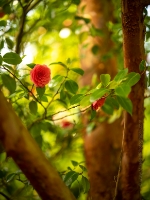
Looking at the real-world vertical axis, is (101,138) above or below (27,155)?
below

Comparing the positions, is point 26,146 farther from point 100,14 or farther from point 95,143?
point 100,14

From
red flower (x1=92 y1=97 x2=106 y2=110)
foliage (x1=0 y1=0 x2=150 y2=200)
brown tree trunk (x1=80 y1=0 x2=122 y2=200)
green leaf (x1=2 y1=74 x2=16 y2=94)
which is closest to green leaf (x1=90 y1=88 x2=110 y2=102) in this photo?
foliage (x1=0 y1=0 x2=150 y2=200)

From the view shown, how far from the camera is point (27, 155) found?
1.77 feet

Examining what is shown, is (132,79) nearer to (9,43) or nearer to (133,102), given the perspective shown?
(133,102)

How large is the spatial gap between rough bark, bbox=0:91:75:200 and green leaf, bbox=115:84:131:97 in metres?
0.20

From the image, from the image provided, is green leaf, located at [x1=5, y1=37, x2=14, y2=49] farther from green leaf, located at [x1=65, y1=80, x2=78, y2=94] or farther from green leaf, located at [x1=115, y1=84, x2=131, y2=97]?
green leaf, located at [x1=115, y1=84, x2=131, y2=97]

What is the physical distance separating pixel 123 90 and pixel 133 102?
0.65 feet

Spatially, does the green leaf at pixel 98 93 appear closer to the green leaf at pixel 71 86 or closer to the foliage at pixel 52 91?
the foliage at pixel 52 91

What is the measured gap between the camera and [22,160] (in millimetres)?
542

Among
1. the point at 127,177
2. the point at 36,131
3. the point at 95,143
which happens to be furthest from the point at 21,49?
the point at 127,177

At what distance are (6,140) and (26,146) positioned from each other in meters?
0.04

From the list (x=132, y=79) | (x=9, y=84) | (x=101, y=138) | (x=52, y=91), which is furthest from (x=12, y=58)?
(x=101, y=138)

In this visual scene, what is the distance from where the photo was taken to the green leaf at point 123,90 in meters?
0.59

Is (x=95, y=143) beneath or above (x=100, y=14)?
beneath
